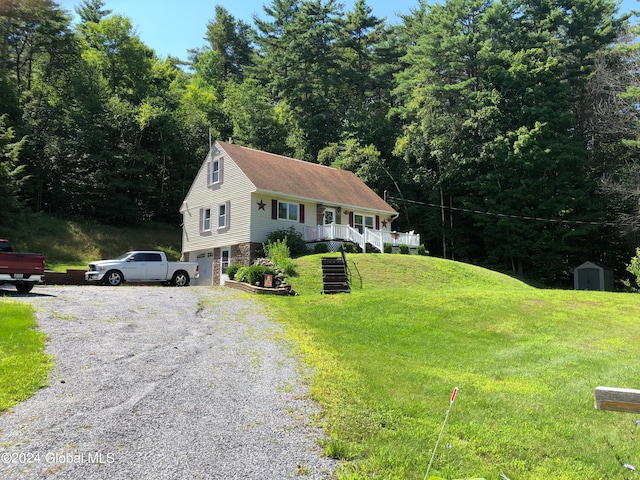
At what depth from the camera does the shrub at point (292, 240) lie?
24812 mm

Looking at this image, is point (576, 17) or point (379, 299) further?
point (576, 17)

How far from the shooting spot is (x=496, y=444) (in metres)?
5.20

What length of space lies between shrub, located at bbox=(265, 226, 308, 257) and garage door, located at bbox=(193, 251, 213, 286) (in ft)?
16.2

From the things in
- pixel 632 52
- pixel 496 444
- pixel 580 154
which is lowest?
pixel 496 444

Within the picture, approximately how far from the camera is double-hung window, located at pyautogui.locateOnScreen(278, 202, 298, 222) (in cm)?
2625

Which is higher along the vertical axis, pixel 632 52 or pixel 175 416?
pixel 632 52

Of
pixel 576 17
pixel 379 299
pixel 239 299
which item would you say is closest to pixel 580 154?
pixel 576 17

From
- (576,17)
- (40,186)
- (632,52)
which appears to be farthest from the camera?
(576,17)

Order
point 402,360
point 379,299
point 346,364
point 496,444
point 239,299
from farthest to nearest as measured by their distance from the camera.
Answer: point 239,299, point 379,299, point 402,360, point 346,364, point 496,444

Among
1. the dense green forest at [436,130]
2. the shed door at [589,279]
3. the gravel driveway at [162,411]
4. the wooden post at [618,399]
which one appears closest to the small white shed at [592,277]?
the shed door at [589,279]

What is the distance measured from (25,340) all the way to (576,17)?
4454 cm

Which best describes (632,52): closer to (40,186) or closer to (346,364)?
(346,364)

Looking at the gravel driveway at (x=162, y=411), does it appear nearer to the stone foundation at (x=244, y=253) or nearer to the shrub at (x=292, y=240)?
the stone foundation at (x=244, y=253)

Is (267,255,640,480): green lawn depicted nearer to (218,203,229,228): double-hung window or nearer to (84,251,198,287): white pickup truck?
(84,251,198,287): white pickup truck
